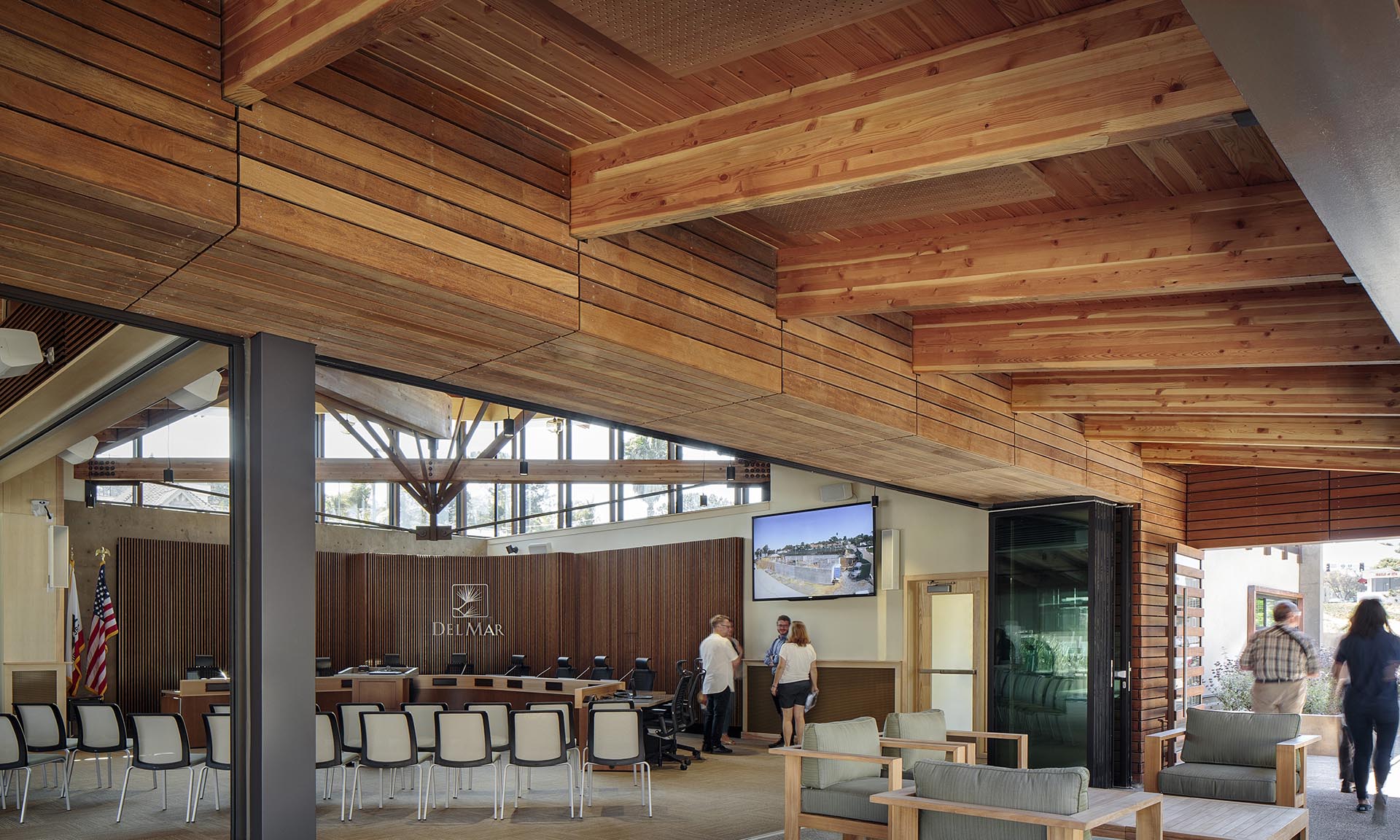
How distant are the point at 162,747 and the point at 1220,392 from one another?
7675 mm

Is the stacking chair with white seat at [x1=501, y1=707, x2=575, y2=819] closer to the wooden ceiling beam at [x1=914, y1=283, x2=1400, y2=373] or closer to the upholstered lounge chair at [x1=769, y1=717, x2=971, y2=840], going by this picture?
the upholstered lounge chair at [x1=769, y1=717, x2=971, y2=840]

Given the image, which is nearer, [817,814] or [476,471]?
[817,814]

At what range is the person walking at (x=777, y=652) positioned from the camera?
12624 mm

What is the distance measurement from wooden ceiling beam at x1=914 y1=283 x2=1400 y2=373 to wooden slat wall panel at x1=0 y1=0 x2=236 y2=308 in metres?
4.48

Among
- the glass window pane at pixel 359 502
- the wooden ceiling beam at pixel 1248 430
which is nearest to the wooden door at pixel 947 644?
the wooden ceiling beam at pixel 1248 430

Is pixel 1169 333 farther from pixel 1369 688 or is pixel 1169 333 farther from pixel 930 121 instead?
pixel 1369 688

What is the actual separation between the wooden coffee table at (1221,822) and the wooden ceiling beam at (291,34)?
4.77 meters

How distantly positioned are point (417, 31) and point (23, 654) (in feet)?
33.4

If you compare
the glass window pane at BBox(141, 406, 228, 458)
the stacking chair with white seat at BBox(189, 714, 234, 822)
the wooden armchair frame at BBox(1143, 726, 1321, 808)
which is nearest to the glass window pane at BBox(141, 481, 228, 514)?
the glass window pane at BBox(141, 406, 228, 458)

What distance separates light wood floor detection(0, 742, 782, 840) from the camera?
7438 mm

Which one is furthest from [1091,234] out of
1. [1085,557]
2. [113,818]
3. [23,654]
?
[23,654]

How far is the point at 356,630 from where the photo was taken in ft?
55.1

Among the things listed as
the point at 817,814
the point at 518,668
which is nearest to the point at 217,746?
the point at 817,814

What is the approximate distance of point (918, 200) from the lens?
15.1 feet
